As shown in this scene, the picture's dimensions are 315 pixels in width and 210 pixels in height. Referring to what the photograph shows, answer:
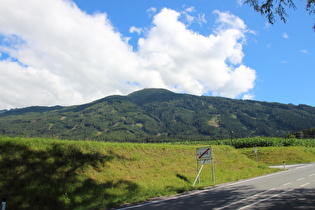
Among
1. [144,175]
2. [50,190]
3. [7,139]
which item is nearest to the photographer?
[50,190]

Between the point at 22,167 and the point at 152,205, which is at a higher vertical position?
the point at 22,167

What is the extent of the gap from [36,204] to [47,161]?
3247mm

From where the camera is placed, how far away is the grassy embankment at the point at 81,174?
9867 mm

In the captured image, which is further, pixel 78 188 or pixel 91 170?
pixel 91 170

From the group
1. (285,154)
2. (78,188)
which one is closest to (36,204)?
(78,188)

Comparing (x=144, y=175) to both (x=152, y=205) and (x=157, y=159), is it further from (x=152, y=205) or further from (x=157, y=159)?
(x=152, y=205)

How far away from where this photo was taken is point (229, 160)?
2859cm

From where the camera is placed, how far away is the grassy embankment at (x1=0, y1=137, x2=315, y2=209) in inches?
388

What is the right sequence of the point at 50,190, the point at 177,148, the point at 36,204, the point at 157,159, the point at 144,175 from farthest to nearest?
1. the point at 177,148
2. the point at 157,159
3. the point at 144,175
4. the point at 50,190
5. the point at 36,204

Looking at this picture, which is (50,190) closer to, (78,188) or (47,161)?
(78,188)

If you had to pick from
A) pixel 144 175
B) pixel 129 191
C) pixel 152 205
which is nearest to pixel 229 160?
pixel 144 175

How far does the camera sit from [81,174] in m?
12.7

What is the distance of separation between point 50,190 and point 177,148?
55.0ft

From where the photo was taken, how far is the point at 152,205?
9.36 metres
